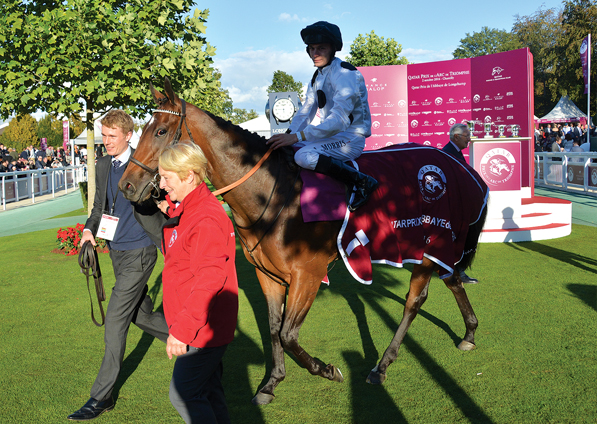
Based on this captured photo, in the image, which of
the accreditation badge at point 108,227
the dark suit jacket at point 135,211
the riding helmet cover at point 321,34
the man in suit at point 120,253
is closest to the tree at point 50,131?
Answer: the dark suit jacket at point 135,211

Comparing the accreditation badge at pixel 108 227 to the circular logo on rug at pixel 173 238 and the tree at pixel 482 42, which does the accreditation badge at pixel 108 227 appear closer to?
the circular logo on rug at pixel 173 238

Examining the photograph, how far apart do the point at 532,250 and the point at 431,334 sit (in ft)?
14.7

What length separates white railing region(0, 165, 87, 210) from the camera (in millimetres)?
16641

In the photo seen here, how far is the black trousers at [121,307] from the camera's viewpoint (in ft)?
10.9

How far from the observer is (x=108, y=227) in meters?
3.48

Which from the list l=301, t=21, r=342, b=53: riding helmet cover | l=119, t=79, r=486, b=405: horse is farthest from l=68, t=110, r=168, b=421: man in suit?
l=301, t=21, r=342, b=53: riding helmet cover

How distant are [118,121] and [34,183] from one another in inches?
718

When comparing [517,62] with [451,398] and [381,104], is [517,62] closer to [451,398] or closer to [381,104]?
[381,104]

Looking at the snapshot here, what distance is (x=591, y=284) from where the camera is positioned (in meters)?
6.02

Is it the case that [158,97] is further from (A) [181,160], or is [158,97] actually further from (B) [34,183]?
(B) [34,183]

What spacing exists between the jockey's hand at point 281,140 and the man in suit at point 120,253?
3.31 ft

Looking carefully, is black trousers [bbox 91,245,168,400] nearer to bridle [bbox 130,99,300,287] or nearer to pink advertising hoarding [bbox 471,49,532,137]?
bridle [bbox 130,99,300,287]

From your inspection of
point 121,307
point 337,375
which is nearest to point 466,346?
point 337,375

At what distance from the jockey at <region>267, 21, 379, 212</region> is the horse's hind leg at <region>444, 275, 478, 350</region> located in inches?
61.4
